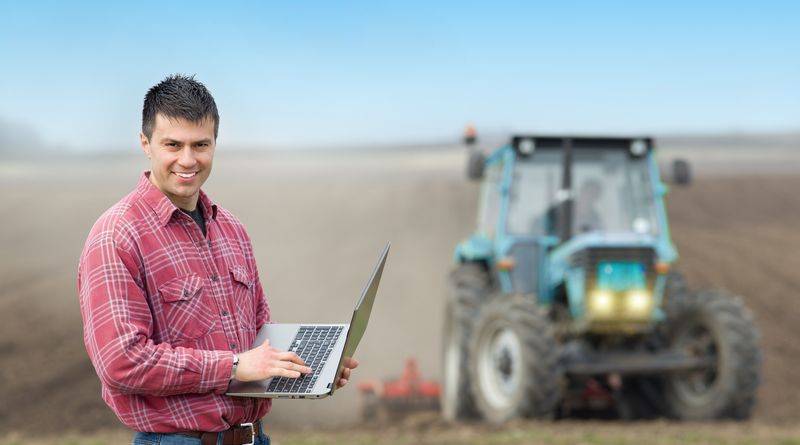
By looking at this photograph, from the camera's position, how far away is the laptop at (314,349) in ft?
7.65

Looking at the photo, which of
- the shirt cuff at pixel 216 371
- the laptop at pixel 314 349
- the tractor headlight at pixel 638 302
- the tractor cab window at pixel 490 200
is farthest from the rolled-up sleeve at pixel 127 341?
the tractor cab window at pixel 490 200

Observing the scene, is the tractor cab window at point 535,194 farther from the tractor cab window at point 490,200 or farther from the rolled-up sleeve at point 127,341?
the rolled-up sleeve at point 127,341

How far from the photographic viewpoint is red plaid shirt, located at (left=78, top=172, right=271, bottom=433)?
2.22 meters

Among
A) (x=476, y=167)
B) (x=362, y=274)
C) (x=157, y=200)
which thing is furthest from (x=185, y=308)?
(x=362, y=274)

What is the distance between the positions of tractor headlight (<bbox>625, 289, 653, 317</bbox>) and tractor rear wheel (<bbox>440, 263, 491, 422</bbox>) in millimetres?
1533

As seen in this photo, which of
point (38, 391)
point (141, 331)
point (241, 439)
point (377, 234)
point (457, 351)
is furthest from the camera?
point (377, 234)

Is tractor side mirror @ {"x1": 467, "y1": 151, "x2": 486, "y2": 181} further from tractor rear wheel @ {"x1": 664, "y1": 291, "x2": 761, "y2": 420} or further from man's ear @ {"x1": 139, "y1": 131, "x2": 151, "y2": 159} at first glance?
man's ear @ {"x1": 139, "y1": 131, "x2": 151, "y2": 159}

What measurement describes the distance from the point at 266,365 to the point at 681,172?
685 centimetres

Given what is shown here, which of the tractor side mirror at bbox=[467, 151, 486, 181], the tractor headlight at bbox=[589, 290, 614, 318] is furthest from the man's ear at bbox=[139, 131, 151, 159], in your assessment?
the tractor side mirror at bbox=[467, 151, 486, 181]

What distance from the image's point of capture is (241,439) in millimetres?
2428

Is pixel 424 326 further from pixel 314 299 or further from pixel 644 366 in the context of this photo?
pixel 644 366

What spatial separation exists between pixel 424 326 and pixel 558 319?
8333 mm

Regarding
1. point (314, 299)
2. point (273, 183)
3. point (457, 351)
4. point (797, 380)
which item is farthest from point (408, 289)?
point (273, 183)

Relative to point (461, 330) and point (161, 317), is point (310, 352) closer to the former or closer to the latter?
point (161, 317)
